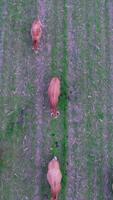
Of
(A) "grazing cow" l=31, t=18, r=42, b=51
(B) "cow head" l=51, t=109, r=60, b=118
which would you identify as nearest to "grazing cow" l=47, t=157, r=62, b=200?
(B) "cow head" l=51, t=109, r=60, b=118

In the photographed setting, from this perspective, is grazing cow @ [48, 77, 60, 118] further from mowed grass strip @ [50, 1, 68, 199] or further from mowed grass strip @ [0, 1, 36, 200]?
mowed grass strip @ [0, 1, 36, 200]

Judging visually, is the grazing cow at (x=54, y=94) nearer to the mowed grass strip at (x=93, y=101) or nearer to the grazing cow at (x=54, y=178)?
the mowed grass strip at (x=93, y=101)

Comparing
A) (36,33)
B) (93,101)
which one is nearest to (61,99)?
(93,101)

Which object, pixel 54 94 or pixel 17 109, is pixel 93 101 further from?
pixel 17 109

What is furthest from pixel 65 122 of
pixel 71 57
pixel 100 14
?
pixel 100 14

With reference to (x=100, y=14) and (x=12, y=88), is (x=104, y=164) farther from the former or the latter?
(x=100, y=14)

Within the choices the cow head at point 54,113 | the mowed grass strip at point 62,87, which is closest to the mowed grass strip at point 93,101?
the mowed grass strip at point 62,87

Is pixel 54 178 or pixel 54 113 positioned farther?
pixel 54 113
